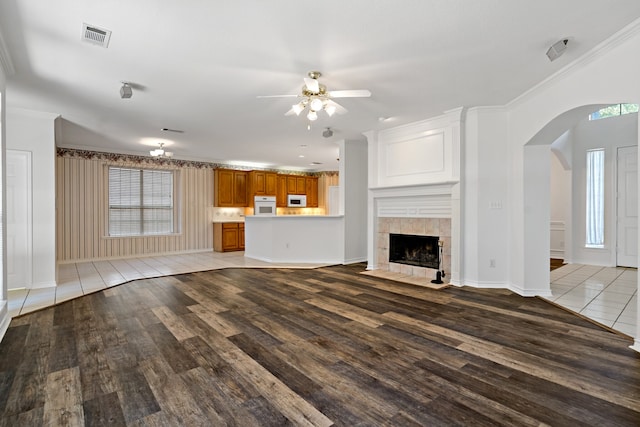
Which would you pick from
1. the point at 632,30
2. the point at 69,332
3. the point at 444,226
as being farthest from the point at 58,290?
the point at 632,30

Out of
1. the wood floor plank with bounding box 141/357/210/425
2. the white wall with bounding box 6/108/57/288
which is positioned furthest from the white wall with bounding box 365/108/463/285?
the white wall with bounding box 6/108/57/288

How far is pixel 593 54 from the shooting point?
305 cm

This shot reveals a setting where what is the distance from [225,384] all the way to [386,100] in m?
3.84

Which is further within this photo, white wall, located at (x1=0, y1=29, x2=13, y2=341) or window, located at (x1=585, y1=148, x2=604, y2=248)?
window, located at (x1=585, y1=148, x2=604, y2=248)

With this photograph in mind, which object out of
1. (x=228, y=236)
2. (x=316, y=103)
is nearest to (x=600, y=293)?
(x=316, y=103)

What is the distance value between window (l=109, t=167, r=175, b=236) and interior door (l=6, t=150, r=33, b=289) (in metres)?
3.14

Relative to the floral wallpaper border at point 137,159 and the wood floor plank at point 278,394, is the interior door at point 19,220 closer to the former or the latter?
the floral wallpaper border at point 137,159

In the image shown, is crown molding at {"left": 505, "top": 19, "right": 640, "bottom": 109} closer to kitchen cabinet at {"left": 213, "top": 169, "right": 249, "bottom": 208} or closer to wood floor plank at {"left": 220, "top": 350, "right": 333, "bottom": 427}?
wood floor plank at {"left": 220, "top": 350, "right": 333, "bottom": 427}

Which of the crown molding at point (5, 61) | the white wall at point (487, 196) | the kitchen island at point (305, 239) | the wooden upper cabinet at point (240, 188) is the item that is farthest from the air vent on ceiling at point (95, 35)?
the wooden upper cabinet at point (240, 188)

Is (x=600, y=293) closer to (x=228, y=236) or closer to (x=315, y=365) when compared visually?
(x=315, y=365)

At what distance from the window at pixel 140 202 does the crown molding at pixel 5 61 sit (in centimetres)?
483

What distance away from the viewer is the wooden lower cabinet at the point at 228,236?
355 inches

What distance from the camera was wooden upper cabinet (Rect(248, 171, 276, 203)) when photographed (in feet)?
31.6

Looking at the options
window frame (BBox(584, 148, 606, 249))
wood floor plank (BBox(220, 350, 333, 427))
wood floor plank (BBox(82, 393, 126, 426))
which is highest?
window frame (BBox(584, 148, 606, 249))
